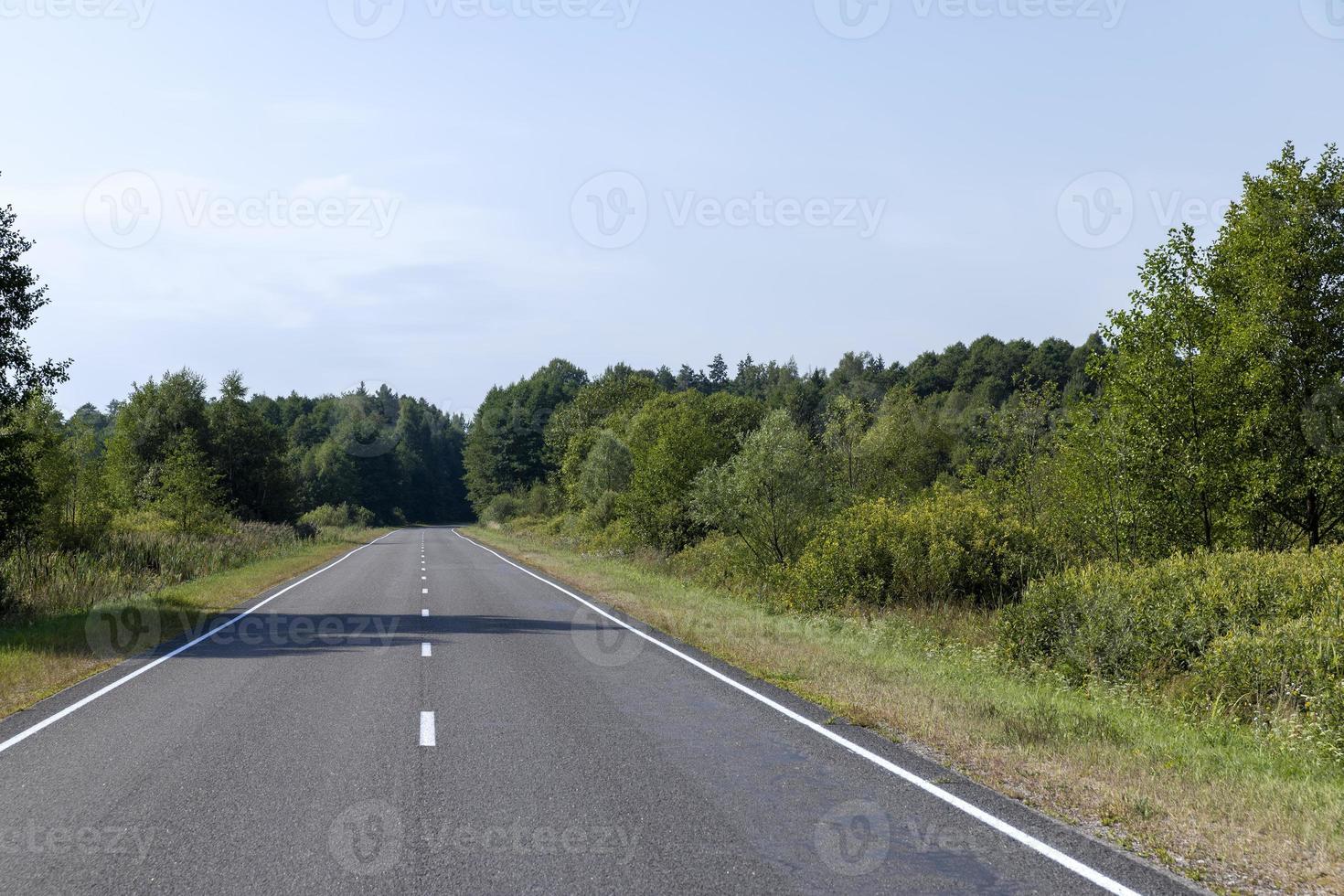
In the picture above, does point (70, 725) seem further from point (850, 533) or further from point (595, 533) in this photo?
point (595, 533)

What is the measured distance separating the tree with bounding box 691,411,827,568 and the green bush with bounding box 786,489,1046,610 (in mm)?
6105

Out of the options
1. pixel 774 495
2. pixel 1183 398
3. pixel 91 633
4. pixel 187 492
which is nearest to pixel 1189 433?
pixel 1183 398

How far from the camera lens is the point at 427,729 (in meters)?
9.34

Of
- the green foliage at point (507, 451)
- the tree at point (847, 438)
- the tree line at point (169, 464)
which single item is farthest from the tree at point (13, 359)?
the green foliage at point (507, 451)

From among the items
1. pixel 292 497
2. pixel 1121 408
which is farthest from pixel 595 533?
pixel 1121 408

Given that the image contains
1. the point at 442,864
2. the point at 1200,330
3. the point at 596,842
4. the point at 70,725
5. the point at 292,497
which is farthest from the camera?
the point at 292,497

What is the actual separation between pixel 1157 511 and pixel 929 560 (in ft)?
17.0

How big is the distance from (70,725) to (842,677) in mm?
8601

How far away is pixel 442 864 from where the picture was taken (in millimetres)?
5523

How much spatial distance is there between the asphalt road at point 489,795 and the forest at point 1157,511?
502 cm

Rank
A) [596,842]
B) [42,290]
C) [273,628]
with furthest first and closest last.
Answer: [42,290] → [273,628] → [596,842]

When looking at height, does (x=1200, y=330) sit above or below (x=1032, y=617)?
above

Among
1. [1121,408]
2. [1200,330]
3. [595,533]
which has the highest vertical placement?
[1200,330]

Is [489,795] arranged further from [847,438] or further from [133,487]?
[133,487]
